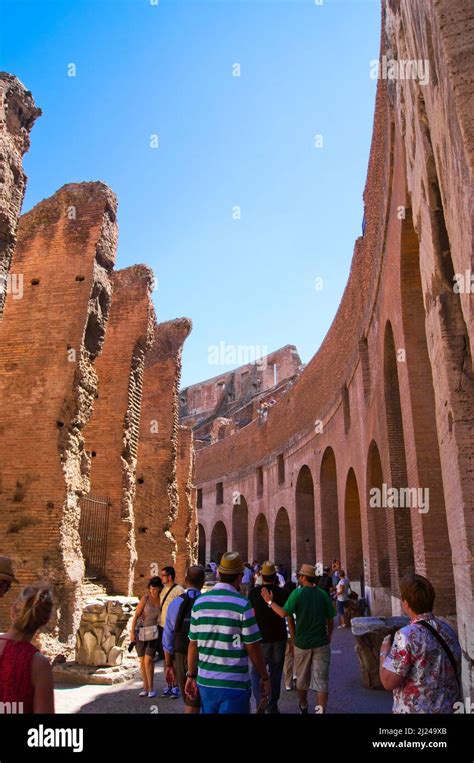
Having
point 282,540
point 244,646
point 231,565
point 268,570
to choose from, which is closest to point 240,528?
point 282,540

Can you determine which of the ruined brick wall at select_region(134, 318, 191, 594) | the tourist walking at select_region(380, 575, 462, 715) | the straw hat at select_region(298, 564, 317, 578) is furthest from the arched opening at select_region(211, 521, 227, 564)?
the tourist walking at select_region(380, 575, 462, 715)

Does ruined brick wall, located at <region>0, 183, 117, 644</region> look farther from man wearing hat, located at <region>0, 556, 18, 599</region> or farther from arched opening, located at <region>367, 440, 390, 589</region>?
arched opening, located at <region>367, 440, 390, 589</region>

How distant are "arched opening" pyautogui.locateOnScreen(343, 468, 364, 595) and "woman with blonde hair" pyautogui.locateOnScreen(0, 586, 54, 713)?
47.1ft

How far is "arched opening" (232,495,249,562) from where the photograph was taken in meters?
30.8

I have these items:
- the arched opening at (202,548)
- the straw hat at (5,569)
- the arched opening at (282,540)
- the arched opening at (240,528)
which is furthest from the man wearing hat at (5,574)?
the arched opening at (202,548)

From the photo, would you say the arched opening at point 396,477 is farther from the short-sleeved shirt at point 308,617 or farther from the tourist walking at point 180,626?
the tourist walking at point 180,626

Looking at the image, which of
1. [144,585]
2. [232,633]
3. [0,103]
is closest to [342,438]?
[144,585]

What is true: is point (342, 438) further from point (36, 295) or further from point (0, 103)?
point (0, 103)

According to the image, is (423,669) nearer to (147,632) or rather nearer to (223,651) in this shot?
(223,651)

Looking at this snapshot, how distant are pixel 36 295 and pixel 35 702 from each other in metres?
8.85

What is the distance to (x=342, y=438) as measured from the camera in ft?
54.3

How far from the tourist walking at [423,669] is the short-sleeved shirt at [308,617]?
2.22 meters

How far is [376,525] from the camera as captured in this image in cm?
1290

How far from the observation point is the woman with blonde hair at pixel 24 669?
6.59ft
